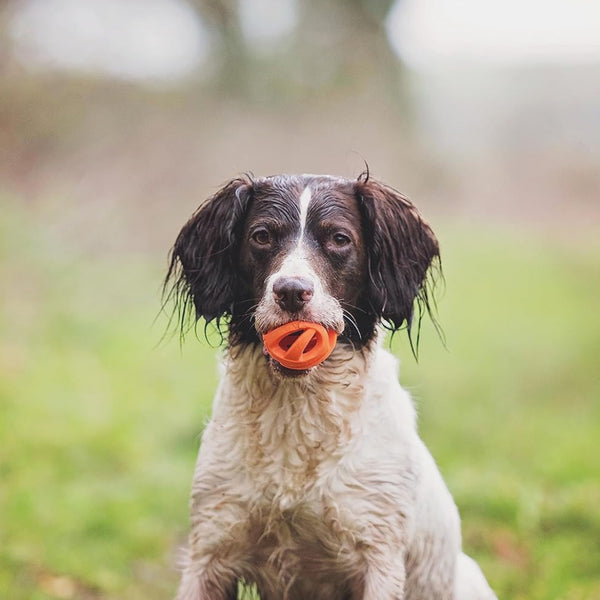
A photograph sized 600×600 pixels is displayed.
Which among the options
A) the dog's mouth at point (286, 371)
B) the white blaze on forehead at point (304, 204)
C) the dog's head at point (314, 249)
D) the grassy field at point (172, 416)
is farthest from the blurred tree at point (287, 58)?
the dog's mouth at point (286, 371)

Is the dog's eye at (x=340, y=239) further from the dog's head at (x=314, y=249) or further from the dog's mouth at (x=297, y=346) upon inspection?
the dog's mouth at (x=297, y=346)

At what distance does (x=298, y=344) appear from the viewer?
3.26 m

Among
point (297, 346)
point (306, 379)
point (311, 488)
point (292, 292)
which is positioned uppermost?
point (292, 292)

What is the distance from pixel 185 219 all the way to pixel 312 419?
30.6ft

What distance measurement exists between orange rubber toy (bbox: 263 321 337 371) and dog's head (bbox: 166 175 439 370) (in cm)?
6

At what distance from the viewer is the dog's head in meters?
3.41

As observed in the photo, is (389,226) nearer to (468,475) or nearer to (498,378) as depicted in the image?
(468,475)

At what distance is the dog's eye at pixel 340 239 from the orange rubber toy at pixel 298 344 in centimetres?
32

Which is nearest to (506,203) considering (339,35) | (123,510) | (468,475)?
(339,35)

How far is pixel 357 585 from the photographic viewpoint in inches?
139

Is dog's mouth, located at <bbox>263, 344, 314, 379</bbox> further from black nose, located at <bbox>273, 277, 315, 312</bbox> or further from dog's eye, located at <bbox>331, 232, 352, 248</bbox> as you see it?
dog's eye, located at <bbox>331, 232, 352, 248</bbox>

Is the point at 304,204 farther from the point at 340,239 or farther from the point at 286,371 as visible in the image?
the point at 286,371

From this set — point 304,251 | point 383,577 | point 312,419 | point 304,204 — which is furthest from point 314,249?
point 383,577

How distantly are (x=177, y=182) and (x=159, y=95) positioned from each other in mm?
1386
